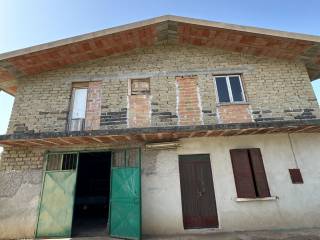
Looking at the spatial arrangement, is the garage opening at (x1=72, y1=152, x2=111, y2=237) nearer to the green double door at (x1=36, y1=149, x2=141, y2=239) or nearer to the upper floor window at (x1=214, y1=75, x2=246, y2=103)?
the green double door at (x1=36, y1=149, x2=141, y2=239)

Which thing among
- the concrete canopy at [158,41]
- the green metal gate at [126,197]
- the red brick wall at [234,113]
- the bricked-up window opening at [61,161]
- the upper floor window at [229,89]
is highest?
the concrete canopy at [158,41]

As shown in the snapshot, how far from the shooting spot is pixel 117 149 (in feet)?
23.3

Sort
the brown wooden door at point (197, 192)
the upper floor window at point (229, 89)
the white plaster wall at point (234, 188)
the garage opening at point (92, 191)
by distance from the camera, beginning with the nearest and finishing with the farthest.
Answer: the white plaster wall at point (234, 188), the brown wooden door at point (197, 192), the upper floor window at point (229, 89), the garage opening at point (92, 191)

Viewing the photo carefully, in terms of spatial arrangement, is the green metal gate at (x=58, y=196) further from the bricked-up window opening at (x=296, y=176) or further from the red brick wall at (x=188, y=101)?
the bricked-up window opening at (x=296, y=176)

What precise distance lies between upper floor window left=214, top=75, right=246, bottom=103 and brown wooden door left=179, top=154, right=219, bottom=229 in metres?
2.42

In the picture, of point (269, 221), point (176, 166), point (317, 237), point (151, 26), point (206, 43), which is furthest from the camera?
point (206, 43)

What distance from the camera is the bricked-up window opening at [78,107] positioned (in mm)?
7667

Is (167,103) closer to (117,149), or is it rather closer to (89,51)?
(117,149)

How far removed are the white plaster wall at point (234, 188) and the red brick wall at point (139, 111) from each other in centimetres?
123

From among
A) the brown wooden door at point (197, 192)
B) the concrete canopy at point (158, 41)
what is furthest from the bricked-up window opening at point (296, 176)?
the concrete canopy at point (158, 41)

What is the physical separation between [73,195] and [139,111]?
360 centimetres

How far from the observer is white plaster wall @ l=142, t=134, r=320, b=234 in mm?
6305

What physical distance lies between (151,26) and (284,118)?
5985mm

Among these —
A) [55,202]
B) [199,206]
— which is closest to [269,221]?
[199,206]
